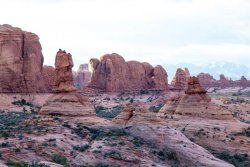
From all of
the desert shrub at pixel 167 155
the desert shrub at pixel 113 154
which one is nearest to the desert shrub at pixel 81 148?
the desert shrub at pixel 113 154

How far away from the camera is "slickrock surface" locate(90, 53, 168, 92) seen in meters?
89.2

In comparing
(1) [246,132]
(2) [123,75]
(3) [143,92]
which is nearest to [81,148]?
(1) [246,132]

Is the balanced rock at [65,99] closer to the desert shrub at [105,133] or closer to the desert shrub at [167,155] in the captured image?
the desert shrub at [105,133]

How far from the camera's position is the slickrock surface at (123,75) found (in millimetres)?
89188

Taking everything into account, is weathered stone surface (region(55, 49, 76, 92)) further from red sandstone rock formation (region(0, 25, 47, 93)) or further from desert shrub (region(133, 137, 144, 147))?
red sandstone rock formation (region(0, 25, 47, 93))

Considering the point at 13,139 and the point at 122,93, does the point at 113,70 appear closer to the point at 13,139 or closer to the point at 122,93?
the point at 122,93

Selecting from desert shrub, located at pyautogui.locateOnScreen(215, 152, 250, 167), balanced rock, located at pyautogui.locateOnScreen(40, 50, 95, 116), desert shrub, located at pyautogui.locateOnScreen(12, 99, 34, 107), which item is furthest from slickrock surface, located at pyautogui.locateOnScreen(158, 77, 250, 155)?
desert shrub, located at pyautogui.locateOnScreen(12, 99, 34, 107)

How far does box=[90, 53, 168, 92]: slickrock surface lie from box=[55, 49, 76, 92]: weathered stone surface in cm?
3872

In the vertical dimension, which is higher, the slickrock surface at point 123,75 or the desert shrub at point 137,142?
the slickrock surface at point 123,75

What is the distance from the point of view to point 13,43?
66.0 metres

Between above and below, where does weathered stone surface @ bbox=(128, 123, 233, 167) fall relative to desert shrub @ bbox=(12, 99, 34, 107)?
below

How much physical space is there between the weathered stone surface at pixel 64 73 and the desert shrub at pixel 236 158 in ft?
48.8

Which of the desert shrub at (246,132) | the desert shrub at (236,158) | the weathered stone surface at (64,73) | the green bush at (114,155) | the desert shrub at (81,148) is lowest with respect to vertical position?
the desert shrub at (236,158)

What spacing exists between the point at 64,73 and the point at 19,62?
19.7 m
